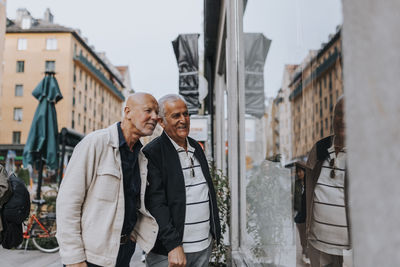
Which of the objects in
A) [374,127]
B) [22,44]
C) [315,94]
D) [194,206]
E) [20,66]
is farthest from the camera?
[22,44]

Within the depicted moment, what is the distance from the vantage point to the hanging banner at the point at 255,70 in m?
3.25

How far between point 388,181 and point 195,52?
29.9 ft

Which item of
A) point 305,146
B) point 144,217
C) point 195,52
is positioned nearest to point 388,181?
point 305,146

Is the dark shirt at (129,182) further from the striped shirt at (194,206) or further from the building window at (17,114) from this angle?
the building window at (17,114)

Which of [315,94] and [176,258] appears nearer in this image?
[315,94]

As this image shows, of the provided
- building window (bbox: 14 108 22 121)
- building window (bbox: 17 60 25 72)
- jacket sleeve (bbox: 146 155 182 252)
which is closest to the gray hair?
jacket sleeve (bbox: 146 155 182 252)

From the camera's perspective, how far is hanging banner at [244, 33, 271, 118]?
3255 mm

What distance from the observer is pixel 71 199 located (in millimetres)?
1951

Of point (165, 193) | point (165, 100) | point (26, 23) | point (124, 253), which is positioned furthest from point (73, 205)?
point (26, 23)

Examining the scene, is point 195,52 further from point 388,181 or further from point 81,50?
point 81,50

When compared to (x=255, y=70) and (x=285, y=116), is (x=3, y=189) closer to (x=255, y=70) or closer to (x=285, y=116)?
(x=285, y=116)

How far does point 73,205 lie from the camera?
1.95m

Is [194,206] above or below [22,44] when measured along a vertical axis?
below

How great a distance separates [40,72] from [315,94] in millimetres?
45074
